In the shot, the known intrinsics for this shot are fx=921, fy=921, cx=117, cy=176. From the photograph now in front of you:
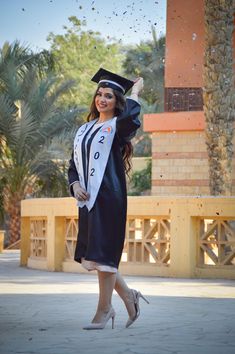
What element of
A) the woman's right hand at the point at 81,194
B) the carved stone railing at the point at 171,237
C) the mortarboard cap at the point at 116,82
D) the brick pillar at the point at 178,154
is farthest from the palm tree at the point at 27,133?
the woman's right hand at the point at 81,194

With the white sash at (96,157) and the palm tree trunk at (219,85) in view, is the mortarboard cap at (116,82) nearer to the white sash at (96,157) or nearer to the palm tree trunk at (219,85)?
the white sash at (96,157)

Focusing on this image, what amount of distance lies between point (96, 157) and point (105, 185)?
0.64 feet

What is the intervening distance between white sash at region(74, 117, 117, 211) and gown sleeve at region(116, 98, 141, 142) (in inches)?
1.8

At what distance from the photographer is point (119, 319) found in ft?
21.5

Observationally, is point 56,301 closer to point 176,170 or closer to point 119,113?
point 119,113

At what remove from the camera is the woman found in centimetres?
579

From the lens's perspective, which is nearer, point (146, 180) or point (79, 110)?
point (79, 110)

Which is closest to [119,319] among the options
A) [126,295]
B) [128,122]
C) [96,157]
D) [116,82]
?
[126,295]

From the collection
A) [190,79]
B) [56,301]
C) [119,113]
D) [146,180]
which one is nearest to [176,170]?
[190,79]

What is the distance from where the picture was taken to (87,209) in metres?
5.87

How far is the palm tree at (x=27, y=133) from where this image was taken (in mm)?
24406

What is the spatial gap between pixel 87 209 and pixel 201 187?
44.2 ft

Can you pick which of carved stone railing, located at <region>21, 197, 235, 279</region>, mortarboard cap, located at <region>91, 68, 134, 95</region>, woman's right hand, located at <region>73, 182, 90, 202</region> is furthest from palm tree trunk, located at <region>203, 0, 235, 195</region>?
woman's right hand, located at <region>73, 182, 90, 202</region>

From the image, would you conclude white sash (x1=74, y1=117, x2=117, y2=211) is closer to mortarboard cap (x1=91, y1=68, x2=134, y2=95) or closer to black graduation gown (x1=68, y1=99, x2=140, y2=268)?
black graduation gown (x1=68, y1=99, x2=140, y2=268)
